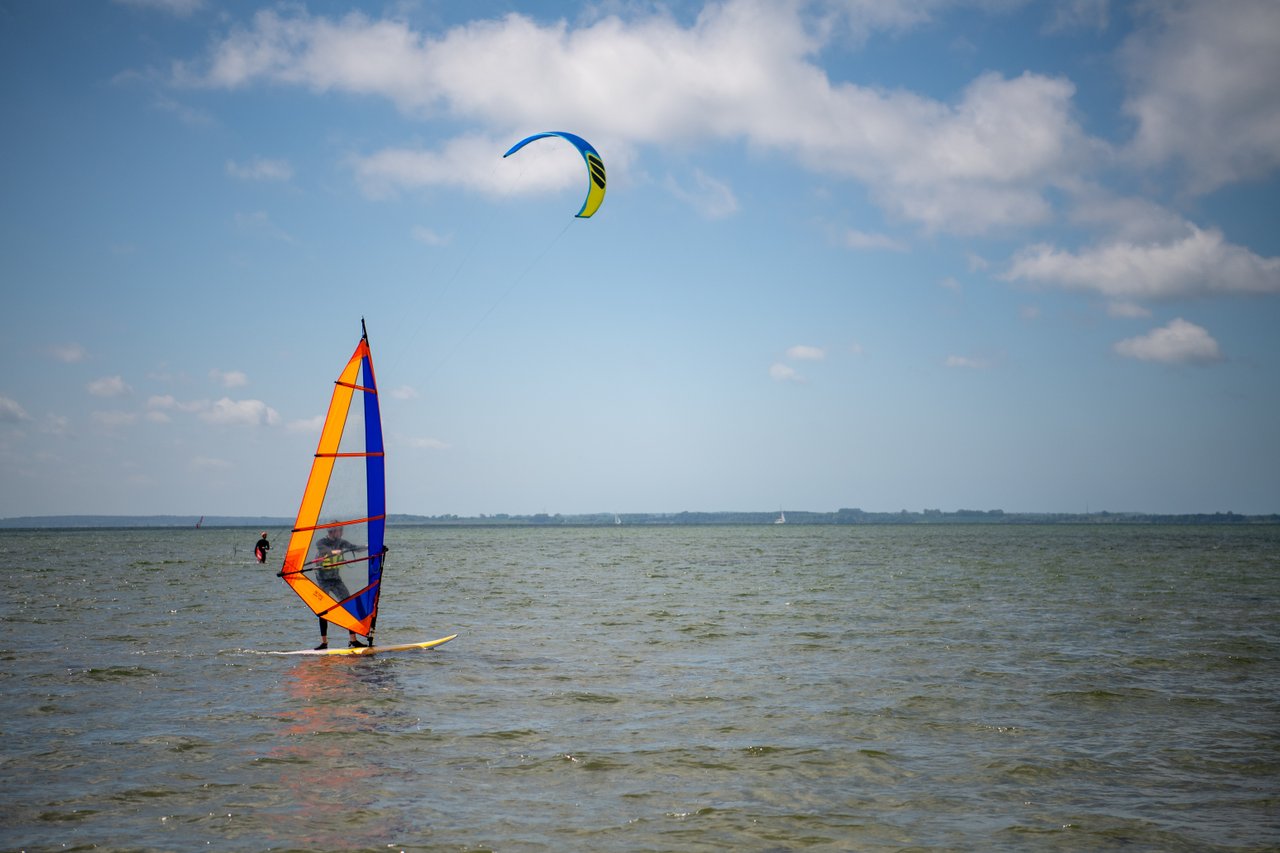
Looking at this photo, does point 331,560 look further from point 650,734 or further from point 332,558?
point 650,734

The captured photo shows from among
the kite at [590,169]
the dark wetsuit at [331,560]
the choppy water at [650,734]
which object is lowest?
the choppy water at [650,734]

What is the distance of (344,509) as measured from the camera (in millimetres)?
17469

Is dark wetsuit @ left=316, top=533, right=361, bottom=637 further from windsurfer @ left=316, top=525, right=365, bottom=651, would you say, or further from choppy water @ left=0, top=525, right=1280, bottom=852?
choppy water @ left=0, top=525, right=1280, bottom=852

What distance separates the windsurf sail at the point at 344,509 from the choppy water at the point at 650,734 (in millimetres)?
1438

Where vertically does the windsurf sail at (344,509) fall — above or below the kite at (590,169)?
below

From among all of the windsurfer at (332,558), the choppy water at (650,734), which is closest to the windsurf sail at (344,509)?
the windsurfer at (332,558)

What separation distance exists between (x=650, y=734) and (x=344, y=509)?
26.6 ft

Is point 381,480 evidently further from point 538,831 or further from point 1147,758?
point 1147,758

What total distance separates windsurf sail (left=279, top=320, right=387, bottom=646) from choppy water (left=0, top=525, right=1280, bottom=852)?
4.72 ft

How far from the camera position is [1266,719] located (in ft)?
43.3

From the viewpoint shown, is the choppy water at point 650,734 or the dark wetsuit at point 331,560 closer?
the choppy water at point 650,734

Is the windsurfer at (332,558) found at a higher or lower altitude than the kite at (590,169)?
lower

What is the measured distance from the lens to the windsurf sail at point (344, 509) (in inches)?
662

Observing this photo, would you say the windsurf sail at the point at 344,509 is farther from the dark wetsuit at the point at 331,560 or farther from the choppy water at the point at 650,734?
the choppy water at the point at 650,734
